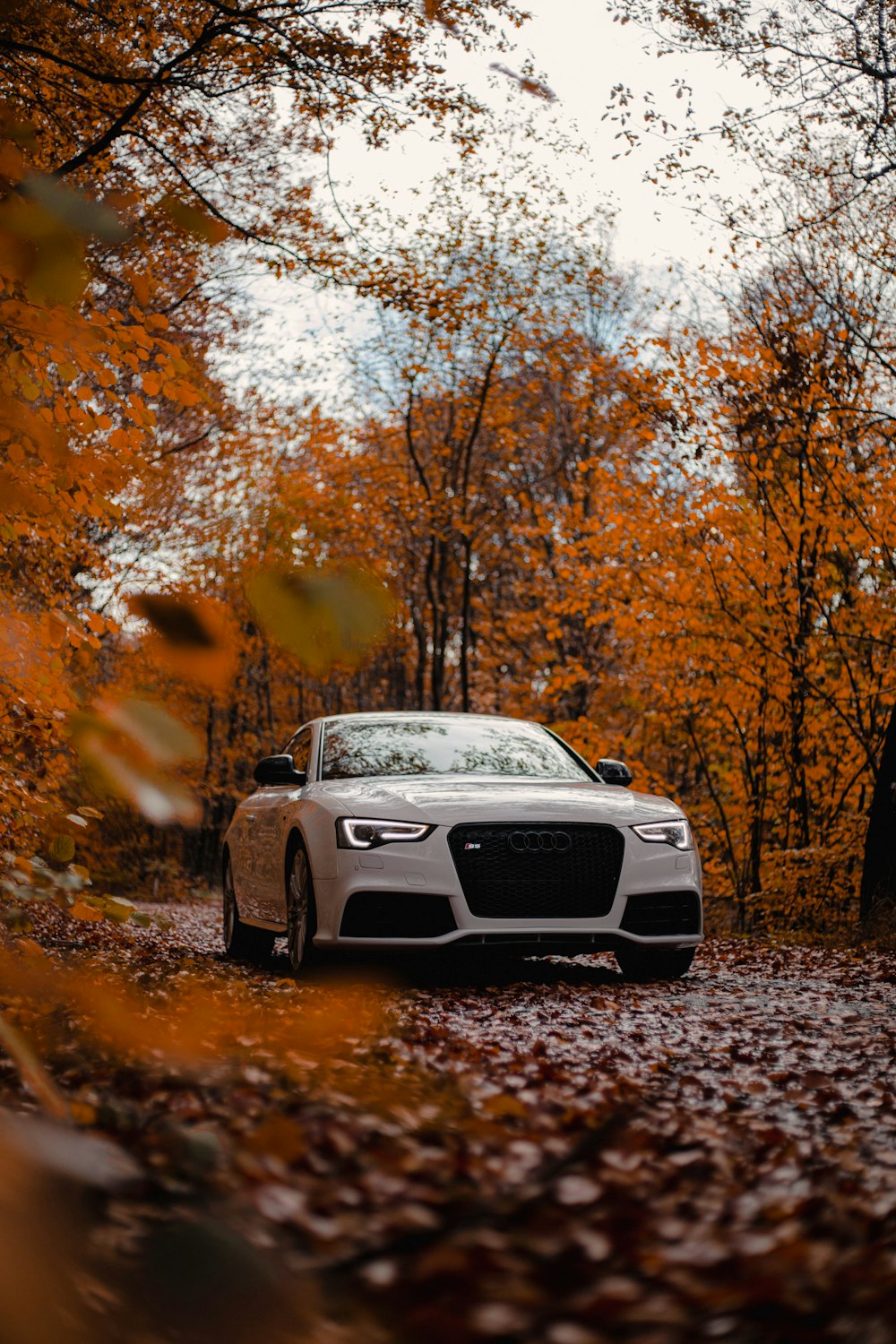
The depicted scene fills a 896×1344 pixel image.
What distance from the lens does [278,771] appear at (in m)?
7.73

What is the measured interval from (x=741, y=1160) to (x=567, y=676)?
1326cm

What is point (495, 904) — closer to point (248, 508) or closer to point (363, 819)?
point (363, 819)

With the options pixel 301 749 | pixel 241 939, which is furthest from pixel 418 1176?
pixel 241 939

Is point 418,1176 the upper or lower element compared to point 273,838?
lower

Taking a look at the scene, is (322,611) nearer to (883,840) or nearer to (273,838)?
(273,838)

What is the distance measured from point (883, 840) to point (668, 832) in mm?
4396

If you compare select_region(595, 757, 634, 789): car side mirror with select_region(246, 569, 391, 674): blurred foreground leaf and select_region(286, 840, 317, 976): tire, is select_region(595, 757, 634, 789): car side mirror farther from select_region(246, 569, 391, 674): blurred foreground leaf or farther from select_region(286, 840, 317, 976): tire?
select_region(246, 569, 391, 674): blurred foreground leaf

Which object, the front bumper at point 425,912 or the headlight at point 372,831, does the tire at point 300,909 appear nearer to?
the front bumper at point 425,912

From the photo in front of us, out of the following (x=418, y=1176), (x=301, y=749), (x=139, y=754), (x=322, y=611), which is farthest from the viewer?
(x=301, y=749)

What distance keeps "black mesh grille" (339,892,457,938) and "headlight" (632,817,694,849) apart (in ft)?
4.28

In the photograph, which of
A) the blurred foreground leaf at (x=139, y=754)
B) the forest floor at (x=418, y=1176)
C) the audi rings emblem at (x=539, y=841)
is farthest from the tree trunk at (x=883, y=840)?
the blurred foreground leaf at (x=139, y=754)

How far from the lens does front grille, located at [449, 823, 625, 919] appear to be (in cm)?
701

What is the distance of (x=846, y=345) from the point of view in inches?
534

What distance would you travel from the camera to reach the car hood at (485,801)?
7078mm
